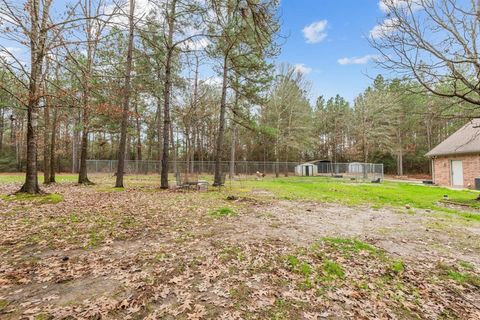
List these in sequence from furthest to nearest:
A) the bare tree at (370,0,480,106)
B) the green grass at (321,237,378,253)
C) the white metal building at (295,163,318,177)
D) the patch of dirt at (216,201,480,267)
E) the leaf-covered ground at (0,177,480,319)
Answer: the white metal building at (295,163,318,177), the bare tree at (370,0,480,106), the patch of dirt at (216,201,480,267), the green grass at (321,237,378,253), the leaf-covered ground at (0,177,480,319)

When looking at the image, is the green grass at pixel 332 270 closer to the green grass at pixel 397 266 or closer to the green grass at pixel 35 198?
the green grass at pixel 397 266

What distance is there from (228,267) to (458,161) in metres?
20.9

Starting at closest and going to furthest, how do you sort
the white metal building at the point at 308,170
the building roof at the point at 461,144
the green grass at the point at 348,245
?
the green grass at the point at 348,245
the building roof at the point at 461,144
the white metal building at the point at 308,170

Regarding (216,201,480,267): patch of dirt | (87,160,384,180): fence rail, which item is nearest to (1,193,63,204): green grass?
(216,201,480,267): patch of dirt

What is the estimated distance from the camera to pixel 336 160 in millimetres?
38656

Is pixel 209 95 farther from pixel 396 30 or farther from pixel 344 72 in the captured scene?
pixel 396 30

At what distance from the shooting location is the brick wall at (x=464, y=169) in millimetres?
16016

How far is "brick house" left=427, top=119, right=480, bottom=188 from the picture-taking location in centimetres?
1605

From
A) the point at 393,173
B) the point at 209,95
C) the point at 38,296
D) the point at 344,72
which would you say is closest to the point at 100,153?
the point at 209,95

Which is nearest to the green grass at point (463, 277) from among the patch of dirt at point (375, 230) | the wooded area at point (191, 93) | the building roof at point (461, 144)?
the patch of dirt at point (375, 230)

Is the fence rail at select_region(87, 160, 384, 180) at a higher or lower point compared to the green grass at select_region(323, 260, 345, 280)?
higher

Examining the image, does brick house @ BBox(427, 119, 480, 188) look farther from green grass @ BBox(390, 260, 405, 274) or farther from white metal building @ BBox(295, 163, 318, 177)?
green grass @ BBox(390, 260, 405, 274)

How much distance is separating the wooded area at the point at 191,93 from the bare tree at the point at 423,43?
41 millimetres

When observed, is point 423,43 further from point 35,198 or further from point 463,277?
point 35,198
